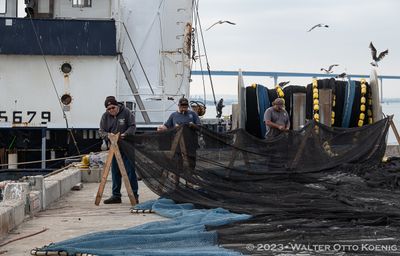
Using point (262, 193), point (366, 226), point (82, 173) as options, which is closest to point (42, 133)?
point (82, 173)

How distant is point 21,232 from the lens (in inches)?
335

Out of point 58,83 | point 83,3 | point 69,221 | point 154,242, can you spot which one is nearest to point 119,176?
point 69,221

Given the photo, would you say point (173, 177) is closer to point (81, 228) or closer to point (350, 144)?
point (81, 228)

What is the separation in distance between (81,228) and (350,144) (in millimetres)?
6854

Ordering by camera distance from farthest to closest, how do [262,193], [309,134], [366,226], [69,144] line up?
[69,144], [309,134], [262,193], [366,226]

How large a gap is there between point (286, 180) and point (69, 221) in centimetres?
396

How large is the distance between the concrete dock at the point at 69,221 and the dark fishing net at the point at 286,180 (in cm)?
77

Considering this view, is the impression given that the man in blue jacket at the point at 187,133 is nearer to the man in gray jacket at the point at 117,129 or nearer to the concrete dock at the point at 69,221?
the man in gray jacket at the point at 117,129

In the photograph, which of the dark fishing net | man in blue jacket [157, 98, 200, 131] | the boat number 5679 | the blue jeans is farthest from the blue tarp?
the boat number 5679

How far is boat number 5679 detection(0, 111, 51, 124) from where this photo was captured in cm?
2092

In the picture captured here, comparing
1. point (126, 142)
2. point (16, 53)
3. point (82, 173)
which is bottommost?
point (82, 173)

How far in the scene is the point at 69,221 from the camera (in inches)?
370

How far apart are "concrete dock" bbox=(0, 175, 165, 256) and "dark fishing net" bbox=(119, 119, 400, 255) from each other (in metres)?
0.77

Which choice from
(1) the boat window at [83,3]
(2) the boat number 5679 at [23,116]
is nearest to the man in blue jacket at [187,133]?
(2) the boat number 5679 at [23,116]
